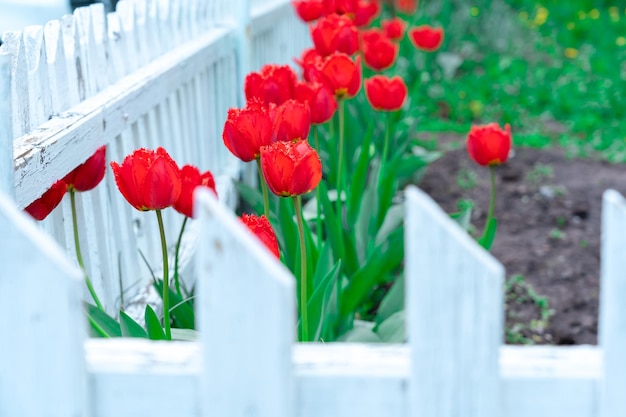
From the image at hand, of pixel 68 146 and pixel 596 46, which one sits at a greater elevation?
pixel 596 46

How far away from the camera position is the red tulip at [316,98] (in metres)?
1.89

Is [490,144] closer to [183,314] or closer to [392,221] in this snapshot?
[392,221]

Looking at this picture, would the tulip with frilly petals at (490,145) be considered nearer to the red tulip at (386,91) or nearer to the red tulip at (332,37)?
the red tulip at (386,91)

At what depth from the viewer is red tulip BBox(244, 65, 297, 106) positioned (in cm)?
183

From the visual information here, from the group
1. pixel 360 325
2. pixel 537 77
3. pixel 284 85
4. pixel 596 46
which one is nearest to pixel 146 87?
pixel 284 85

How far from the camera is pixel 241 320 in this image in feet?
2.67

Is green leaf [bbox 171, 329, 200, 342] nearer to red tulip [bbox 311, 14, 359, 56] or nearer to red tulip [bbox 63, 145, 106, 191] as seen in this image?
red tulip [bbox 63, 145, 106, 191]

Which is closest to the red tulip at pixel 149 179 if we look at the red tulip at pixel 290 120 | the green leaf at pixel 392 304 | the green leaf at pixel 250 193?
the red tulip at pixel 290 120

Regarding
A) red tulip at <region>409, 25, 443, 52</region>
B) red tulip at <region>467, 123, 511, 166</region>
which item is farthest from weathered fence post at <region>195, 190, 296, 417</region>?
red tulip at <region>409, 25, 443, 52</region>

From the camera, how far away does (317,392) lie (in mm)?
833

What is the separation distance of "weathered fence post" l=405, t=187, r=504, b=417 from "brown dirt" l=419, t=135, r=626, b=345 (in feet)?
6.11

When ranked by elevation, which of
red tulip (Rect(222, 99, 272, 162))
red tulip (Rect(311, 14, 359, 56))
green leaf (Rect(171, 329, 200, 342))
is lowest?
green leaf (Rect(171, 329, 200, 342))

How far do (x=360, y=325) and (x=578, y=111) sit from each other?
12.3 ft

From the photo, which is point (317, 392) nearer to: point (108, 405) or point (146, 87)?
point (108, 405)
